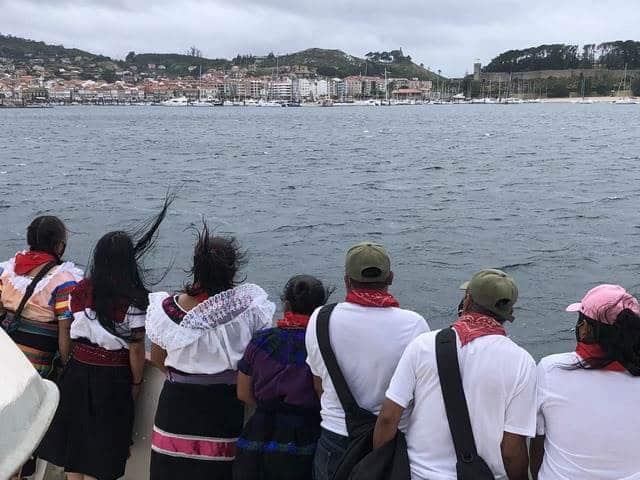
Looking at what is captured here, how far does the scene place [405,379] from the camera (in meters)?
2.81

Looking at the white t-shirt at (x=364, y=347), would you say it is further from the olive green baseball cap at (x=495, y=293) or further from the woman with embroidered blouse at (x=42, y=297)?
the woman with embroidered blouse at (x=42, y=297)

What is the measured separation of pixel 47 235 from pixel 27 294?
1.05 ft

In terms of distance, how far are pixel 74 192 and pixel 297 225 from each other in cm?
1267

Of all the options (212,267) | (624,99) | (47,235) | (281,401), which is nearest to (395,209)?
(47,235)

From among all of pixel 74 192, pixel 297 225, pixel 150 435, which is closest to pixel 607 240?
pixel 297 225

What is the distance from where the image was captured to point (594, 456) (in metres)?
2.67

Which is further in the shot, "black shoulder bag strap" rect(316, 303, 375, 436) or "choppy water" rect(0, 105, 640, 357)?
"choppy water" rect(0, 105, 640, 357)

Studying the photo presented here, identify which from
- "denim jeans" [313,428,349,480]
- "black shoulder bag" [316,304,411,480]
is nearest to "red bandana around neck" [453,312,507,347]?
"black shoulder bag" [316,304,411,480]

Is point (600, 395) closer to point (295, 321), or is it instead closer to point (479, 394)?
point (479, 394)

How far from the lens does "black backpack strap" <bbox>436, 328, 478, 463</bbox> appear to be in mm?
2721

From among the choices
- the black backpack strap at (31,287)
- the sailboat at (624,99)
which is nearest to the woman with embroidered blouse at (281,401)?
the black backpack strap at (31,287)

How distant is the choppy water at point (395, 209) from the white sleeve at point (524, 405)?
9.78 metres

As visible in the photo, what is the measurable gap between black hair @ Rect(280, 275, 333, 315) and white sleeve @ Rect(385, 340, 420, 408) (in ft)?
1.96

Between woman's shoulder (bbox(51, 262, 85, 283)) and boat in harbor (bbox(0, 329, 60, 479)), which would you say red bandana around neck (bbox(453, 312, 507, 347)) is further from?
woman's shoulder (bbox(51, 262, 85, 283))
